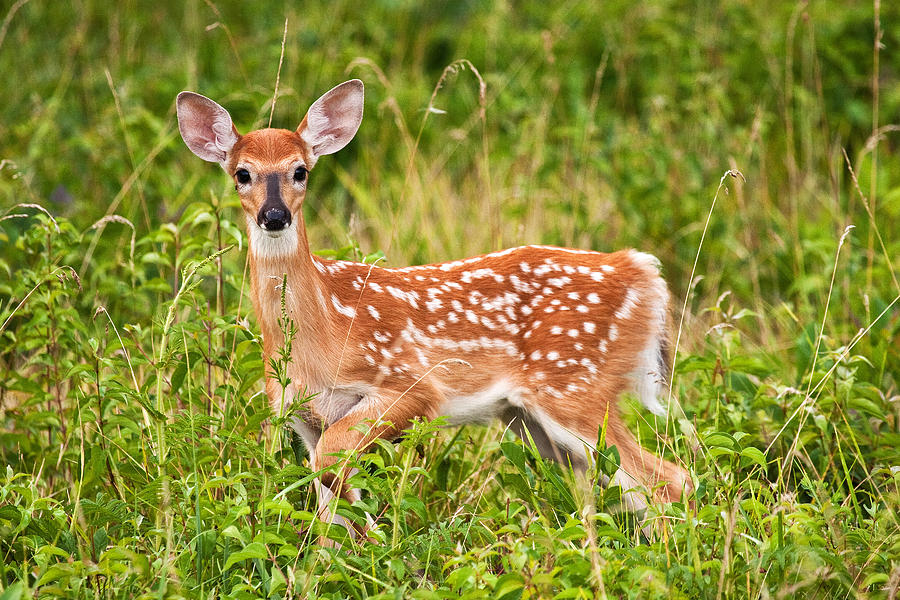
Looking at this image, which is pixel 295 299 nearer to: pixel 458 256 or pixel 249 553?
pixel 249 553

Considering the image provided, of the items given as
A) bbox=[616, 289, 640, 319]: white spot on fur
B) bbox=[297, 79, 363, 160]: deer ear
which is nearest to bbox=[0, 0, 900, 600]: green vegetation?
bbox=[616, 289, 640, 319]: white spot on fur

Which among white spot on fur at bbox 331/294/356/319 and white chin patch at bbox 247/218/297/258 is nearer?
white chin patch at bbox 247/218/297/258

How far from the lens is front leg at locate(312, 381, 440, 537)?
12.3ft

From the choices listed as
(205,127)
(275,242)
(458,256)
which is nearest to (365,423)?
(275,242)

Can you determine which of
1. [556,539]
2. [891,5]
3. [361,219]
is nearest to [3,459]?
[556,539]

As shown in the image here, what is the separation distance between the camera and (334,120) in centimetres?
427

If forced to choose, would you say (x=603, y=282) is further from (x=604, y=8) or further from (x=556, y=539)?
(x=604, y=8)

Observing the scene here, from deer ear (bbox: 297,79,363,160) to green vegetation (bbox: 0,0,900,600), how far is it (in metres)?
0.50

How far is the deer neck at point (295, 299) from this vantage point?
13.0 ft

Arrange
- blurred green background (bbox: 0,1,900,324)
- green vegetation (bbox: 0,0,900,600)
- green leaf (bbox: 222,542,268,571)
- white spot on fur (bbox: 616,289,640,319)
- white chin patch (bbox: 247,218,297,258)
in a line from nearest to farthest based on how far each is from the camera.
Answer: green leaf (bbox: 222,542,268,571)
green vegetation (bbox: 0,0,900,600)
white chin patch (bbox: 247,218,297,258)
white spot on fur (bbox: 616,289,640,319)
blurred green background (bbox: 0,1,900,324)

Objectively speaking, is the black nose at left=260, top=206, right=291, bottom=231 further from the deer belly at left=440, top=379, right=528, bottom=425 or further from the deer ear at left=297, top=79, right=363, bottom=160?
the deer belly at left=440, top=379, right=528, bottom=425

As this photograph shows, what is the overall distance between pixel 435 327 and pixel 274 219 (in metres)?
0.85

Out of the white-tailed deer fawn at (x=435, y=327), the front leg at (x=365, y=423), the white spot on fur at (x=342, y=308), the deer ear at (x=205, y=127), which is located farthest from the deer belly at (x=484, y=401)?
the deer ear at (x=205, y=127)

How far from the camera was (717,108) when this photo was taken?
6824mm
